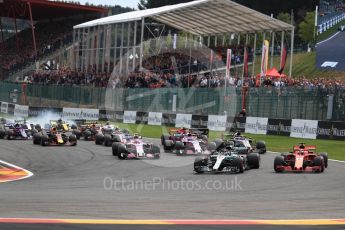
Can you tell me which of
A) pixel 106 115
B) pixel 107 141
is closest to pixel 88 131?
pixel 107 141

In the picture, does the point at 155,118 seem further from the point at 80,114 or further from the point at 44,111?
the point at 44,111

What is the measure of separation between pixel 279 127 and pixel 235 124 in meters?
3.27

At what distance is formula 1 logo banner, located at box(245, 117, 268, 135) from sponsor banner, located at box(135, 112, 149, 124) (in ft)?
34.6

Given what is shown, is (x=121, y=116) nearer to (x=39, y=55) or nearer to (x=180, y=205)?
(x=39, y=55)

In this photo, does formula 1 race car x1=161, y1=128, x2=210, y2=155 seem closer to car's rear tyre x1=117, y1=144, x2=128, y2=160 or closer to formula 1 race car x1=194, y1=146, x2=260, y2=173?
A: car's rear tyre x1=117, y1=144, x2=128, y2=160

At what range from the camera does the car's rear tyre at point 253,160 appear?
2034 cm

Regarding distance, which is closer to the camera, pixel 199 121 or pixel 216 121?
pixel 216 121

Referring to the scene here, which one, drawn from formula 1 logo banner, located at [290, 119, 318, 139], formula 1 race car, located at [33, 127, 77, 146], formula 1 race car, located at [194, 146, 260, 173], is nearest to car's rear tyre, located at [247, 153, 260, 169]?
formula 1 race car, located at [194, 146, 260, 173]

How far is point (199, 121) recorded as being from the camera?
41188mm

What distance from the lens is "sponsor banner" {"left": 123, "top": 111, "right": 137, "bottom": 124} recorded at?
156 ft

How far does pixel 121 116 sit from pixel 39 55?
28448mm

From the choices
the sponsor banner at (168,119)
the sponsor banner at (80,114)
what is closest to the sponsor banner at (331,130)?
the sponsor banner at (168,119)

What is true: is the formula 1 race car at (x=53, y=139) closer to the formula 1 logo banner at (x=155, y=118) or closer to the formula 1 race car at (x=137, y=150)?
the formula 1 race car at (x=137, y=150)

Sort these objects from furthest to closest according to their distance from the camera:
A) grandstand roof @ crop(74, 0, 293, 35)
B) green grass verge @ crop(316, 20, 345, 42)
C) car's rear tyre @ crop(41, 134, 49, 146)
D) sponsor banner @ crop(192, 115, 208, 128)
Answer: grandstand roof @ crop(74, 0, 293, 35), green grass verge @ crop(316, 20, 345, 42), sponsor banner @ crop(192, 115, 208, 128), car's rear tyre @ crop(41, 134, 49, 146)
